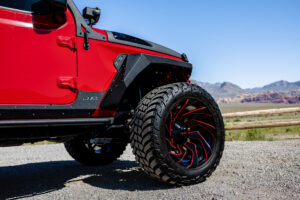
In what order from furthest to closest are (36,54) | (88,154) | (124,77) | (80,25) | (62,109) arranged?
(88,154) < (124,77) < (80,25) < (62,109) < (36,54)

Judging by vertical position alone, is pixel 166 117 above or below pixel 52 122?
above

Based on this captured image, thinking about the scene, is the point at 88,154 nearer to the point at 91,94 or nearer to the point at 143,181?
the point at 143,181

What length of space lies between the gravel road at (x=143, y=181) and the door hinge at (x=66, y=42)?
4.27 ft

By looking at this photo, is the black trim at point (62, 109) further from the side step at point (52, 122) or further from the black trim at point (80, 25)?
the black trim at point (80, 25)

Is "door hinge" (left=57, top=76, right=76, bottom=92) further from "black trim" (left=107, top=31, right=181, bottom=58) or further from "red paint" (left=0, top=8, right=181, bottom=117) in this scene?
"black trim" (left=107, top=31, right=181, bottom=58)

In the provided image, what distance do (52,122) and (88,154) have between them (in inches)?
Result: 67.8

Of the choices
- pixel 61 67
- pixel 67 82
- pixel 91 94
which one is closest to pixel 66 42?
pixel 61 67

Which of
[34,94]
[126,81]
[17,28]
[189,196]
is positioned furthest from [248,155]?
[17,28]

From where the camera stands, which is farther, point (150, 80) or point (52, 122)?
point (150, 80)

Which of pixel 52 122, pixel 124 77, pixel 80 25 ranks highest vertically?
pixel 80 25

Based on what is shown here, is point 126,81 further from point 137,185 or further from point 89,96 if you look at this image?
point 137,185

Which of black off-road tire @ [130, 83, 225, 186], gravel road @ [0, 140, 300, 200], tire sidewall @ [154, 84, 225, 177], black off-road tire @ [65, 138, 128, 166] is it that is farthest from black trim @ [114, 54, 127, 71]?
black off-road tire @ [65, 138, 128, 166]

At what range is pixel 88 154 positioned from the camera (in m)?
3.83

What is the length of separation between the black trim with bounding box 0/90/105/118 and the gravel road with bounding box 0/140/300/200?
2.44ft
